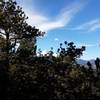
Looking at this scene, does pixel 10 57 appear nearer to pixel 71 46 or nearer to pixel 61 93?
pixel 61 93

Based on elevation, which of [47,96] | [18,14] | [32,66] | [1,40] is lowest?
[47,96]

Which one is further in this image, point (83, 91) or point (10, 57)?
point (10, 57)

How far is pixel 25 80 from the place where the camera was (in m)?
34.6

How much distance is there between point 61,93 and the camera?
120 feet

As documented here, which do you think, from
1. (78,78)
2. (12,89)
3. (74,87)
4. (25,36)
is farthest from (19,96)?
(25,36)

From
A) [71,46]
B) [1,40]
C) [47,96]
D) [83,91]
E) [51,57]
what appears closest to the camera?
[47,96]

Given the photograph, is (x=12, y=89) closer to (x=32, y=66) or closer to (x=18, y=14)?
(x=32, y=66)

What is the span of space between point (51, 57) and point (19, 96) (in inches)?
872

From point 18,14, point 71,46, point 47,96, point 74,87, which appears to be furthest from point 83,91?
point 71,46

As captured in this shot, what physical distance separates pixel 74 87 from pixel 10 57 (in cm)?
1085

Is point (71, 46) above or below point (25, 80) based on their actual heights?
above

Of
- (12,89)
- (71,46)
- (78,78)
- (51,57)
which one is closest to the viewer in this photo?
(12,89)

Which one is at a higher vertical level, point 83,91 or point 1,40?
point 1,40

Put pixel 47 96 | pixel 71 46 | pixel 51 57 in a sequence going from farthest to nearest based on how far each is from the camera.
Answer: pixel 71 46 < pixel 51 57 < pixel 47 96
